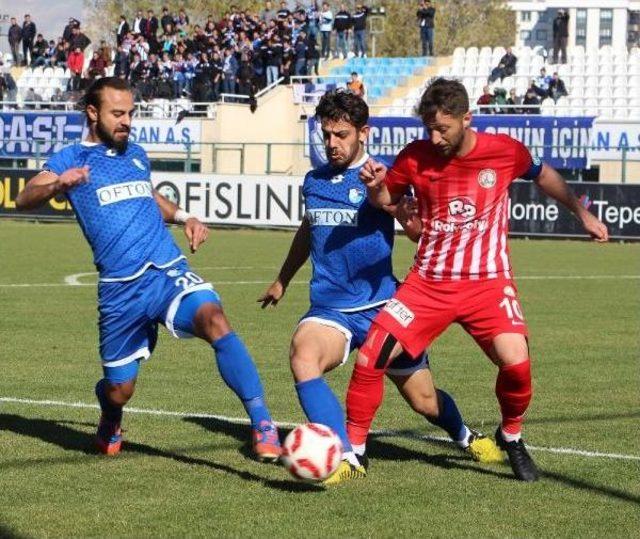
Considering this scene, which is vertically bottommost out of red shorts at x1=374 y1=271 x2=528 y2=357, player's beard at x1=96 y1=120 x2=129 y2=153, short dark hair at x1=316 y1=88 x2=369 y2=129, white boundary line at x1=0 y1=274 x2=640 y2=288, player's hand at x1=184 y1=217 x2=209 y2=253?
white boundary line at x1=0 y1=274 x2=640 y2=288

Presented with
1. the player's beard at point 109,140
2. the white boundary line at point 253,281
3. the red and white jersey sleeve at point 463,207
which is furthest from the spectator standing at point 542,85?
the red and white jersey sleeve at point 463,207

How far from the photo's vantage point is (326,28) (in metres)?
41.6

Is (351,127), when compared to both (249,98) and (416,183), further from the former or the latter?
(249,98)

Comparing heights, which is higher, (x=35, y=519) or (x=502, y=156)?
(x=502, y=156)

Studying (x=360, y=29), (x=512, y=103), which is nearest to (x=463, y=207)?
(x=512, y=103)

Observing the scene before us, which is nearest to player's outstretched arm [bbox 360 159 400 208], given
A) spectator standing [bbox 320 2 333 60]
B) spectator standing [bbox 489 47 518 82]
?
spectator standing [bbox 489 47 518 82]

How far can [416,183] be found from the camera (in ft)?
22.8

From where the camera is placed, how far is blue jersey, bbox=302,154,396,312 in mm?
7402

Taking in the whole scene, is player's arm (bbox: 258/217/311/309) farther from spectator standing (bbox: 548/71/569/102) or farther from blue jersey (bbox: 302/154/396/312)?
spectator standing (bbox: 548/71/569/102)

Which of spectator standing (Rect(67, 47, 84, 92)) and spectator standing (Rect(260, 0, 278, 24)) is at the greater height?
spectator standing (Rect(260, 0, 278, 24))

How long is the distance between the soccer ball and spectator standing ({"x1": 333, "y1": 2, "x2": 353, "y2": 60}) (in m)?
36.0

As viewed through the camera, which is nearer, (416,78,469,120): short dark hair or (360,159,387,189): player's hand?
(416,78,469,120): short dark hair

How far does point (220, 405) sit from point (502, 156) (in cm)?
309

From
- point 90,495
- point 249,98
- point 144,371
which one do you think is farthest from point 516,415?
point 249,98
